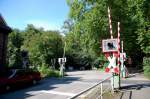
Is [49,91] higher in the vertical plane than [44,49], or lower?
lower

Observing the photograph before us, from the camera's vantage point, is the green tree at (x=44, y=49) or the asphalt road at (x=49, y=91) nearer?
the asphalt road at (x=49, y=91)

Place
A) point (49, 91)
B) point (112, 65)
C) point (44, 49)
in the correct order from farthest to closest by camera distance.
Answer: point (44, 49) < point (49, 91) < point (112, 65)

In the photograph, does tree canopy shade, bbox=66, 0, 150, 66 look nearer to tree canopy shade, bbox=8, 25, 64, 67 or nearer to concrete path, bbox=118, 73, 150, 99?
tree canopy shade, bbox=8, 25, 64, 67

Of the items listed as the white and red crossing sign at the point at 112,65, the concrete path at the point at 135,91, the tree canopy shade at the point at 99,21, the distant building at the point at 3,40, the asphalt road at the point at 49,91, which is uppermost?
the tree canopy shade at the point at 99,21

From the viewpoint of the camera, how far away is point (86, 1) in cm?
4041

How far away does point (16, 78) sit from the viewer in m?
19.8

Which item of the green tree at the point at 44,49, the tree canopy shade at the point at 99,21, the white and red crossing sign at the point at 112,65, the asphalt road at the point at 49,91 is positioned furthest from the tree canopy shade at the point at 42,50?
the white and red crossing sign at the point at 112,65

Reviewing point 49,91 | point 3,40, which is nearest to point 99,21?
point 3,40

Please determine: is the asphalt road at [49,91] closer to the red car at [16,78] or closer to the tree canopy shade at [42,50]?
the red car at [16,78]

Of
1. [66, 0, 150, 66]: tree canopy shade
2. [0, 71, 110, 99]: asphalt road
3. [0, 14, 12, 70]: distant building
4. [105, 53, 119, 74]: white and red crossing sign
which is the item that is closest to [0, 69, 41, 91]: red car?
[0, 71, 110, 99]: asphalt road

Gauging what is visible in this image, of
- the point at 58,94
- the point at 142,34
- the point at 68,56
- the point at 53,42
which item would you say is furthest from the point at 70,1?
the point at 58,94

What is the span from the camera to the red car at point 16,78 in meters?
18.5

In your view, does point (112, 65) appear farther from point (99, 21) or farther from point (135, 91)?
point (99, 21)

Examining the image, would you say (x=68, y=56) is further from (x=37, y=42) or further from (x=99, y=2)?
(x=99, y=2)
